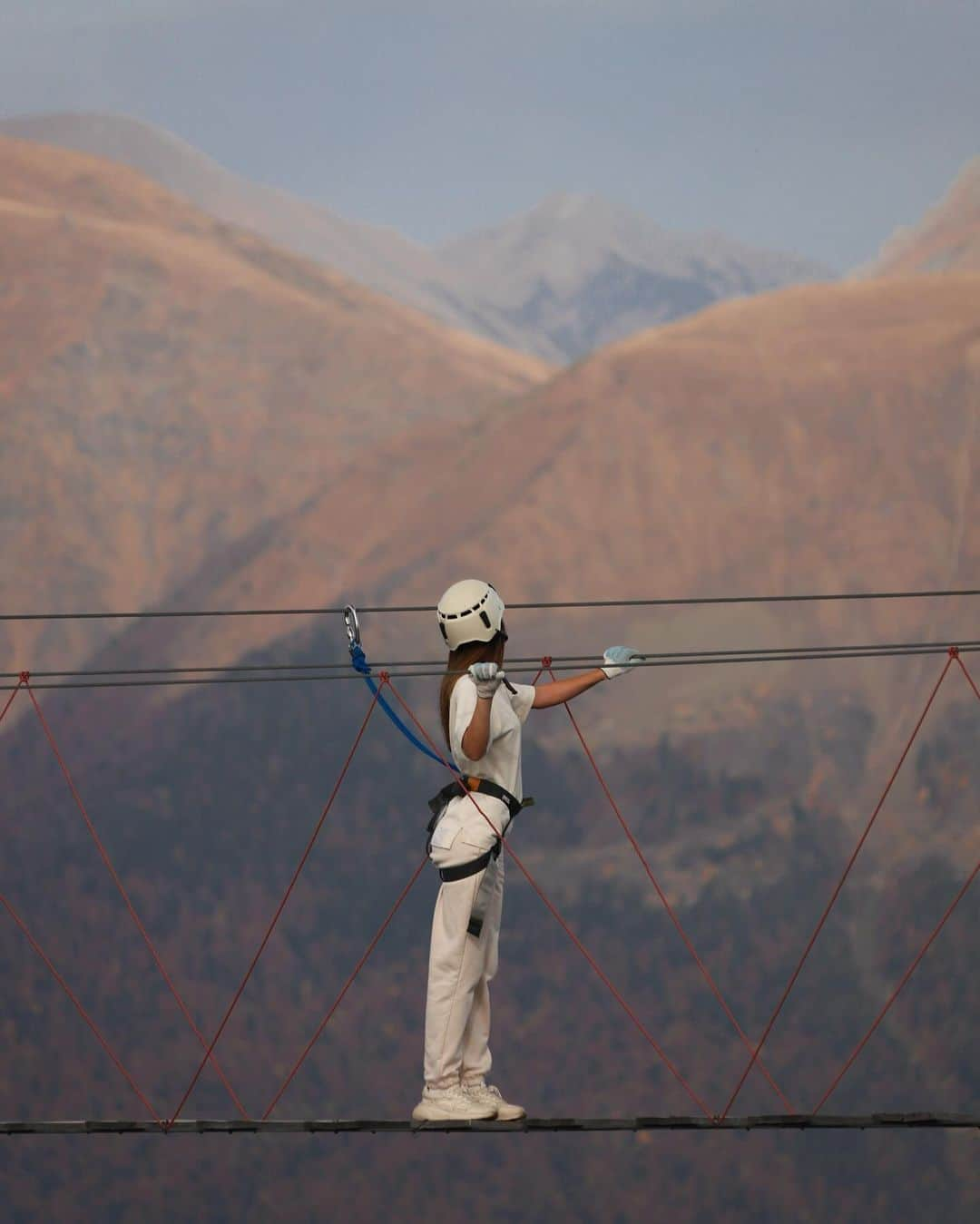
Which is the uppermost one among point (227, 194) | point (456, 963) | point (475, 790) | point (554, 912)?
point (227, 194)

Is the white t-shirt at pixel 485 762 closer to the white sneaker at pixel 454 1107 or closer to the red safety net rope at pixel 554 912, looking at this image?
A: the red safety net rope at pixel 554 912

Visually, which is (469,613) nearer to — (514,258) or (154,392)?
(154,392)

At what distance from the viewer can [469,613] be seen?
552 cm

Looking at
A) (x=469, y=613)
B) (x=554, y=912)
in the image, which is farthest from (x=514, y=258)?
(x=469, y=613)

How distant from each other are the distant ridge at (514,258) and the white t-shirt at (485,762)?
969cm

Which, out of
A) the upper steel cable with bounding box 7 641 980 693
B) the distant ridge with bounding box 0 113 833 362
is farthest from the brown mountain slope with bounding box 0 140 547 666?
the upper steel cable with bounding box 7 641 980 693

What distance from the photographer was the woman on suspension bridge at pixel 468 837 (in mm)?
5523

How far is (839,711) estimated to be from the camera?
13469 mm

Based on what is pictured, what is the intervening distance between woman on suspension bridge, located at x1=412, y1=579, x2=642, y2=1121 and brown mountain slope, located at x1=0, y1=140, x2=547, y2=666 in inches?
343

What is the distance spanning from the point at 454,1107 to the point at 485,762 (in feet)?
3.05

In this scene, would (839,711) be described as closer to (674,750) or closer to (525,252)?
(674,750)

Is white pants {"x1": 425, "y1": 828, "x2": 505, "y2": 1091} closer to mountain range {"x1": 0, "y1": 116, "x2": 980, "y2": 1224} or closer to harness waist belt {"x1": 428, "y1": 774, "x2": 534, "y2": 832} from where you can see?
harness waist belt {"x1": 428, "y1": 774, "x2": 534, "y2": 832}

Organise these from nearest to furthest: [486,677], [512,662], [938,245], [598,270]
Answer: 1. [486,677]
2. [512,662]
3. [938,245]
4. [598,270]

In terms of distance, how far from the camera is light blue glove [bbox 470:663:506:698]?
5305 mm
